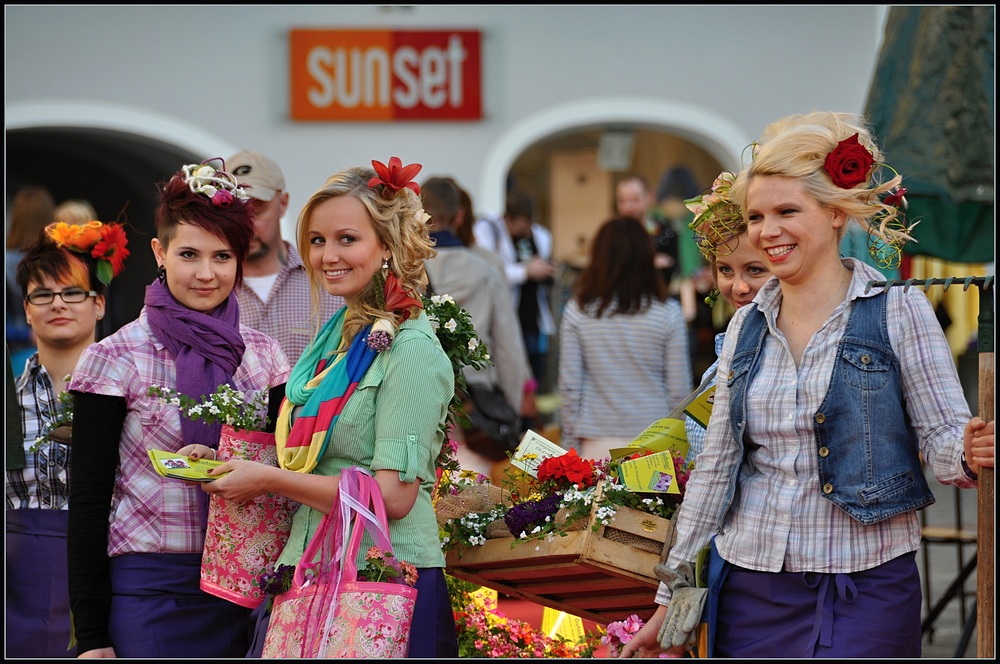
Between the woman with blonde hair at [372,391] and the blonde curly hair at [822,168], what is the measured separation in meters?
0.89

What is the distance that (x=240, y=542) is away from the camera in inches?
109

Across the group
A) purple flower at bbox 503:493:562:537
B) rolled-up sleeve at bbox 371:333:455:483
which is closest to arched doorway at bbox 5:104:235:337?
purple flower at bbox 503:493:562:537

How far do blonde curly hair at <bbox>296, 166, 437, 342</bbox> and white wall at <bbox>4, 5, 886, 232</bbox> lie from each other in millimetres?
6792

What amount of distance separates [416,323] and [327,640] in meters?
0.79

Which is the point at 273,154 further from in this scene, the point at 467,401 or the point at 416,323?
the point at 416,323

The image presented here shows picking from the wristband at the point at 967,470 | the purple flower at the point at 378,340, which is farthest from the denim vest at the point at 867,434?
the purple flower at the point at 378,340


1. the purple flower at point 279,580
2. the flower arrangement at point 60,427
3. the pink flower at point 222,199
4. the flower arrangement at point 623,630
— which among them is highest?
the pink flower at point 222,199

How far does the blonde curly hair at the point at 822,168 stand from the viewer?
2625mm

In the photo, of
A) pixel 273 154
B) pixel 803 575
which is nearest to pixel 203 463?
pixel 803 575

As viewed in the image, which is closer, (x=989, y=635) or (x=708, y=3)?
(x=989, y=635)

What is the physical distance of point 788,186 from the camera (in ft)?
8.66

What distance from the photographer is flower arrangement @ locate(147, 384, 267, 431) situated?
2.75 m

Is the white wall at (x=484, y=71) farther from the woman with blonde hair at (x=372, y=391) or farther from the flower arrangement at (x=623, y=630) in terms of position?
the flower arrangement at (x=623, y=630)

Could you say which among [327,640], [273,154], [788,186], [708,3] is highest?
[708,3]
